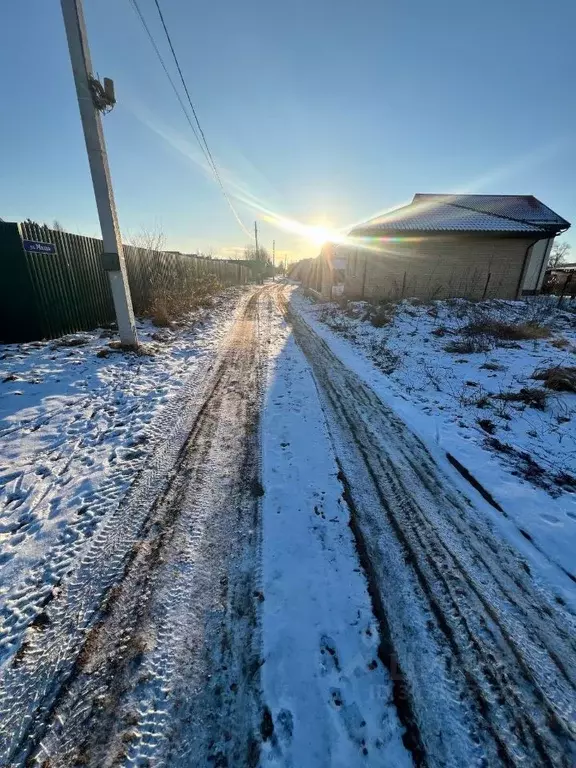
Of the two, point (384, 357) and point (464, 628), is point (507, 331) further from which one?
point (464, 628)

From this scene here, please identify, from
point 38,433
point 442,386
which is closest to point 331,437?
point 442,386

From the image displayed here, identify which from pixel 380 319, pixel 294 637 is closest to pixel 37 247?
pixel 294 637

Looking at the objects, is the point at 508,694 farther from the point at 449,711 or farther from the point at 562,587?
the point at 562,587

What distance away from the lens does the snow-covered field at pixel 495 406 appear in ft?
10.1

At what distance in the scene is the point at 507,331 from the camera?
895 cm

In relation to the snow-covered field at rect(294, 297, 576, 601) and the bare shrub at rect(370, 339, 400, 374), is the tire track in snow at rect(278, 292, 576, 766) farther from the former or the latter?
the bare shrub at rect(370, 339, 400, 374)

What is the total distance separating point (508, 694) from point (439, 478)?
77.8 inches

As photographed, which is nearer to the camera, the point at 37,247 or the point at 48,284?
the point at 37,247

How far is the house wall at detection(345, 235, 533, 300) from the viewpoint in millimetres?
16188

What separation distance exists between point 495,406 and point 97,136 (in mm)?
8442

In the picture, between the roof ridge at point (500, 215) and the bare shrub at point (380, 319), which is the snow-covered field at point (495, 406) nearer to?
the bare shrub at point (380, 319)

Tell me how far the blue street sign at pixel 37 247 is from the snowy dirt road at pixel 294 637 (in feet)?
19.9

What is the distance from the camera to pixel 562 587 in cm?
232

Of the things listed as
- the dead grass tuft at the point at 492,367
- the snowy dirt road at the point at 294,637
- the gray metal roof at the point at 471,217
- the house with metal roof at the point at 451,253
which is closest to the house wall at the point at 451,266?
the house with metal roof at the point at 451,253
